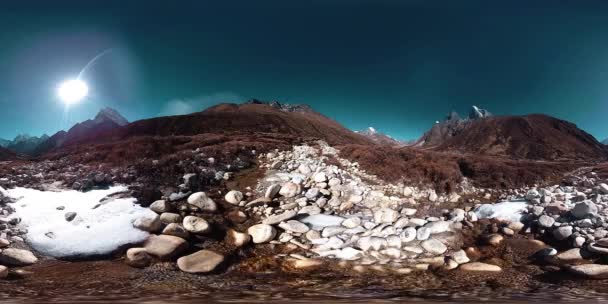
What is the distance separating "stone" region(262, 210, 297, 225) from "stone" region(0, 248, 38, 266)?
5822mm

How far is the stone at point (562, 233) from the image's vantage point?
390 inches

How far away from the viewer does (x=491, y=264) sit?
8.49m

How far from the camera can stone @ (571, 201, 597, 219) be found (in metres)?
10.8

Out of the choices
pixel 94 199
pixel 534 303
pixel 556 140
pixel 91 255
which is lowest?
pixel 534 303

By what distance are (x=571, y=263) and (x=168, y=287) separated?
30.6ft

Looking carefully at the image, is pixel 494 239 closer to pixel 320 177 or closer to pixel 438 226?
pixel 438 226

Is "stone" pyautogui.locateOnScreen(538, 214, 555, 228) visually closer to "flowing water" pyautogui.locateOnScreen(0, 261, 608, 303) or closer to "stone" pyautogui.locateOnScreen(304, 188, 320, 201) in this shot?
"flowing water" pyautogui.locateOnScreen(0, 261, 608, 303)

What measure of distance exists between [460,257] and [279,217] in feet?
17.7

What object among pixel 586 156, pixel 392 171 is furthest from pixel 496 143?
pixel 392 171

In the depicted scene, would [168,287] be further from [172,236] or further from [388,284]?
[388,284]

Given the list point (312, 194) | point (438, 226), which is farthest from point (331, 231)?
point (312, 194)

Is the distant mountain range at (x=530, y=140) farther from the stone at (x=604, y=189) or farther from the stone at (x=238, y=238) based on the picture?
the stone at (x=238, y=238)

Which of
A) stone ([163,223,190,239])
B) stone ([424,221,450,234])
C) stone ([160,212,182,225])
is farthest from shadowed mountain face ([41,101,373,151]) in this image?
stone ([163,223,190,239])

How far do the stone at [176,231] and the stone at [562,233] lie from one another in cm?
1059
